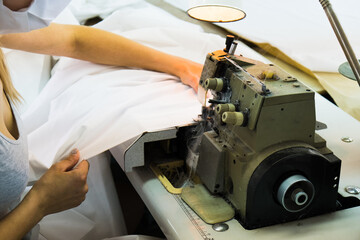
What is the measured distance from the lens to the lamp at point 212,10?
40.8 inches

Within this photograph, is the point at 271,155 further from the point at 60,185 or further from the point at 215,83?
the point at 60,185

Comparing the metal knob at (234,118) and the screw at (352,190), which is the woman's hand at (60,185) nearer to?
the metal knob at (234,118)

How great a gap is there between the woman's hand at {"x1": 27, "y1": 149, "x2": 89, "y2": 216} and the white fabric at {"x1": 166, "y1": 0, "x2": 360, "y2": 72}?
3.04ft

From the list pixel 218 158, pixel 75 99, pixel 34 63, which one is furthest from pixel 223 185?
pixel 34 63

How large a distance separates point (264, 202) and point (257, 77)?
248 mm

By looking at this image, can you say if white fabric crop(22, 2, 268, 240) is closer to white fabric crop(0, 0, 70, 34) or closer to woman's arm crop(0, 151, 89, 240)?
woman's arm crop(0, 151, 89, 240)

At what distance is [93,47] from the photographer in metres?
1.34

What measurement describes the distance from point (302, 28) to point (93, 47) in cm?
98

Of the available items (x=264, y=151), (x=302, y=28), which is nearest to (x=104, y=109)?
(x=264, y=151)

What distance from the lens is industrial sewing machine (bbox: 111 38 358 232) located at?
74 cm

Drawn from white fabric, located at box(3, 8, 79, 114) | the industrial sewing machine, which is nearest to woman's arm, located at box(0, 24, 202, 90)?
white fabric, located at box(3, 8, 79, 114)

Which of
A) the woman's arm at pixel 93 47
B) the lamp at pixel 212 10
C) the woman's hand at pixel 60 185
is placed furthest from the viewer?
the woman's arm at pixel 93 47

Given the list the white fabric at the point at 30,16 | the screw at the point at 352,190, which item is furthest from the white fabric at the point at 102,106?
the screw at the point at 352,190

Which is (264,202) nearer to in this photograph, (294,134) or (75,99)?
(294,134)
